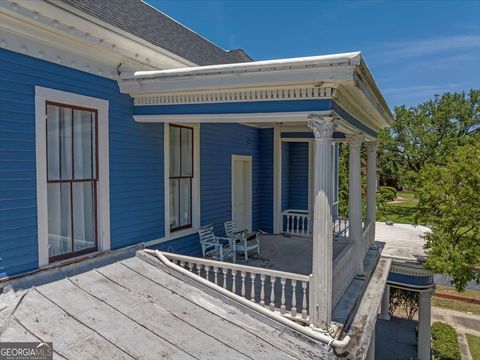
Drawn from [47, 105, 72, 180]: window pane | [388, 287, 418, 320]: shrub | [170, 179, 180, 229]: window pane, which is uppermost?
[47, 105, 72, 180]: window pane

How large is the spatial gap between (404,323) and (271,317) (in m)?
12.5

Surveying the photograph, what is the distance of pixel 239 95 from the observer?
486 cm

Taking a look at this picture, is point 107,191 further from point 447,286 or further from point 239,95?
point 447,286

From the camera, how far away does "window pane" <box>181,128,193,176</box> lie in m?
7.26

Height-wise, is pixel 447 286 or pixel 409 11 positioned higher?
pixel 409 11

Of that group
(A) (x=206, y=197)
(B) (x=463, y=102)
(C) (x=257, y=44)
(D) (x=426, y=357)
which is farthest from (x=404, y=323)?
(B) (x=463, y=102)

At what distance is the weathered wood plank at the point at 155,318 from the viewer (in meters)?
3.52

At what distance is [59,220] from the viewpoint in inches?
186

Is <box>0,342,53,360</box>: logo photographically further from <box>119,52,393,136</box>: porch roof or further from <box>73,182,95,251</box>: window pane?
<box>119,52,393,136</box>: porch roof

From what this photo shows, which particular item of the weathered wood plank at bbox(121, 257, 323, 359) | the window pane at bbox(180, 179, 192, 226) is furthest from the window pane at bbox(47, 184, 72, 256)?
the window pane at bbox(180, 179, 192, 226)

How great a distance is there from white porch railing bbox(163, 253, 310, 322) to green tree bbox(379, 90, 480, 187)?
25.5m

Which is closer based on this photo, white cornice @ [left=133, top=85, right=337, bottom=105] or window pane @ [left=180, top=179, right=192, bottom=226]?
white cornice @ [left=133, top=85, right=337, bottom=105]

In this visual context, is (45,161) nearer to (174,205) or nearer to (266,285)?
(174,205)

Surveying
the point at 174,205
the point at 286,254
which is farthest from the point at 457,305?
the point at 174,205
